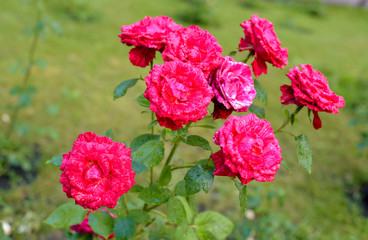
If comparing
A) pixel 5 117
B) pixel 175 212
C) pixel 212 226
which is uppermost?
pixel 175 212

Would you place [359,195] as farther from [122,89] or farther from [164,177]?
[122,89]

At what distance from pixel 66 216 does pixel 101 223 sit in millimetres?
121

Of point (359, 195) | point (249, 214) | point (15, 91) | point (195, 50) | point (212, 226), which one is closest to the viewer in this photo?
point (195, 50)

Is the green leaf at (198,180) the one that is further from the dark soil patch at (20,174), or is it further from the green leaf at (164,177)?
the dark soil patch at (20,174)

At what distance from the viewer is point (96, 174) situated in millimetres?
731

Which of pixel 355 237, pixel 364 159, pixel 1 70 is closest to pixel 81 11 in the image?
pixel 1 70

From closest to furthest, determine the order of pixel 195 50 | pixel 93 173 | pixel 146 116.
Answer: pixel 93 173 < pixel 195 50 < pixel 146 116

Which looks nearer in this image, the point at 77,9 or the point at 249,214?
the point at 249,214

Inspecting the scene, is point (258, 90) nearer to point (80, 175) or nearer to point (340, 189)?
point (80, 175)

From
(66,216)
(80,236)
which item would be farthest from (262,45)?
(80,236)

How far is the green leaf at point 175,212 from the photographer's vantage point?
103 cm

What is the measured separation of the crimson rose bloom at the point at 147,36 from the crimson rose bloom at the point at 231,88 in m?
0.18

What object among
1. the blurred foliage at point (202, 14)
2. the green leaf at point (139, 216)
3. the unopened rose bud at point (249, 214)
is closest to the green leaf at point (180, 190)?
the green leaf at point (139, 216)

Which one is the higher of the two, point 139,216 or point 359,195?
point 139,216
